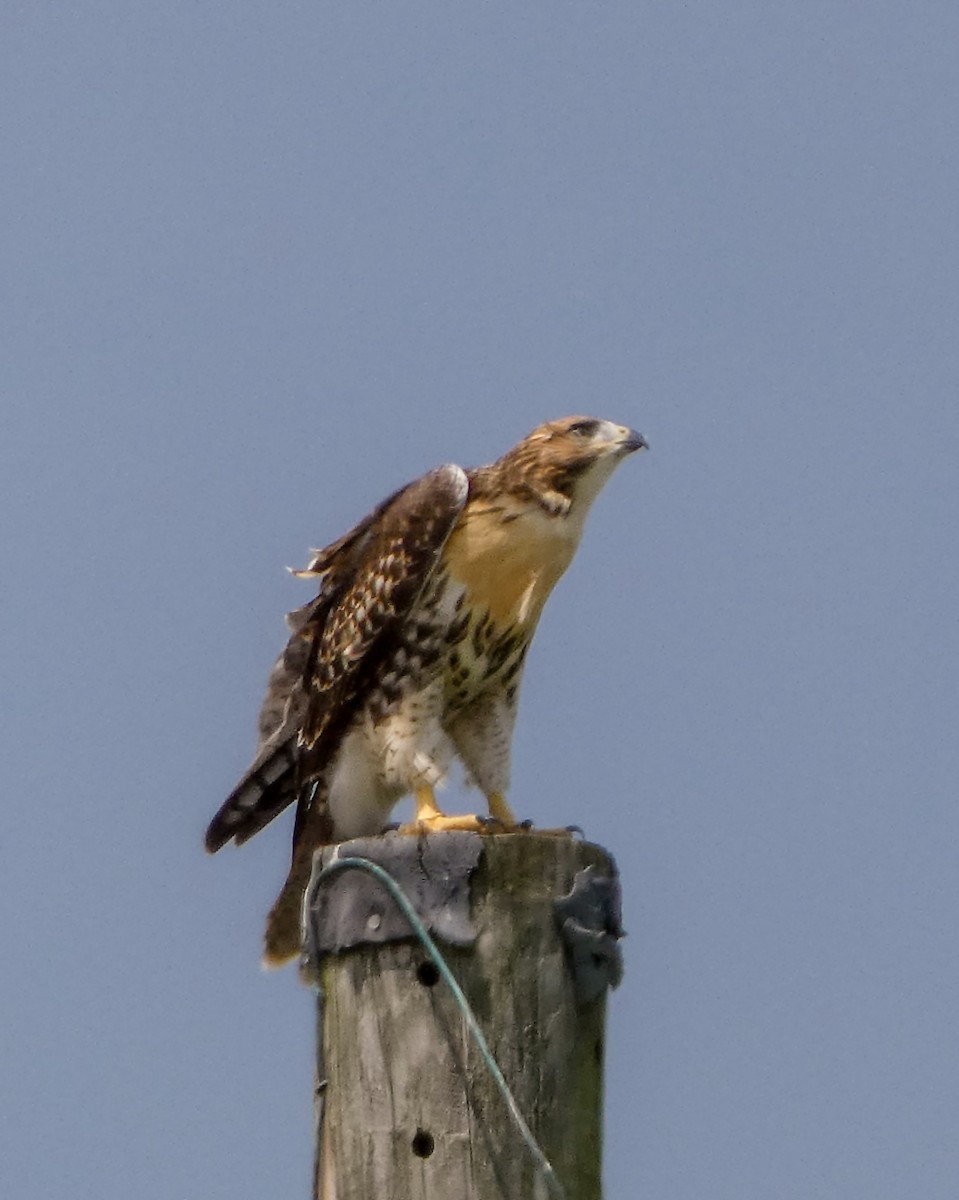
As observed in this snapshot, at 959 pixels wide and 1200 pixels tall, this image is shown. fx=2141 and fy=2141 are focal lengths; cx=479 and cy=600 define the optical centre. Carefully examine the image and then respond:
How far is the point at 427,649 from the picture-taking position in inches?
261

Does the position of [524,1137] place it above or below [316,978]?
below

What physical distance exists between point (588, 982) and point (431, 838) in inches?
17.8

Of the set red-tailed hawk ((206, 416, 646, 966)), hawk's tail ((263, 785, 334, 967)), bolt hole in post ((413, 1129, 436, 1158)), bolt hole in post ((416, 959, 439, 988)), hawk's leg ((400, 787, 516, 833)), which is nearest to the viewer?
bolt hole in post ((413, 1129, 436, 1158))

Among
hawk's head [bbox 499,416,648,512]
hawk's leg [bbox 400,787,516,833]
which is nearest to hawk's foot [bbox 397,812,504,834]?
hawk's leg [bbox 400,787,516,833]

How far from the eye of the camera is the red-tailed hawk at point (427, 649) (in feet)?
21.6

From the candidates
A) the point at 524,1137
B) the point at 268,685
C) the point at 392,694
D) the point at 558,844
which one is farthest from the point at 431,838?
the point at 268,685

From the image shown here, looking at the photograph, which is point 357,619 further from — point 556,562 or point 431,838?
point 431,838

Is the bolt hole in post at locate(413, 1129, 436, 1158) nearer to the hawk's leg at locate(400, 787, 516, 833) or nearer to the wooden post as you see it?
the wooden post

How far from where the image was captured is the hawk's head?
661cm

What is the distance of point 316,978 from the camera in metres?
4.73

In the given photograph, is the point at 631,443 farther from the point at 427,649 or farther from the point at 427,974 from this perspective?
the point at 427,974

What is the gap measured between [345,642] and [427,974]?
94.1 inches

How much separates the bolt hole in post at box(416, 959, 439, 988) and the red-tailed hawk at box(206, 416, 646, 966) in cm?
194

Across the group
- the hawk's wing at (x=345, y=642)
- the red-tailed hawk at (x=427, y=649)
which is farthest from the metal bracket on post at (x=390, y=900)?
the hawk's wing at (x=345, y=642)
